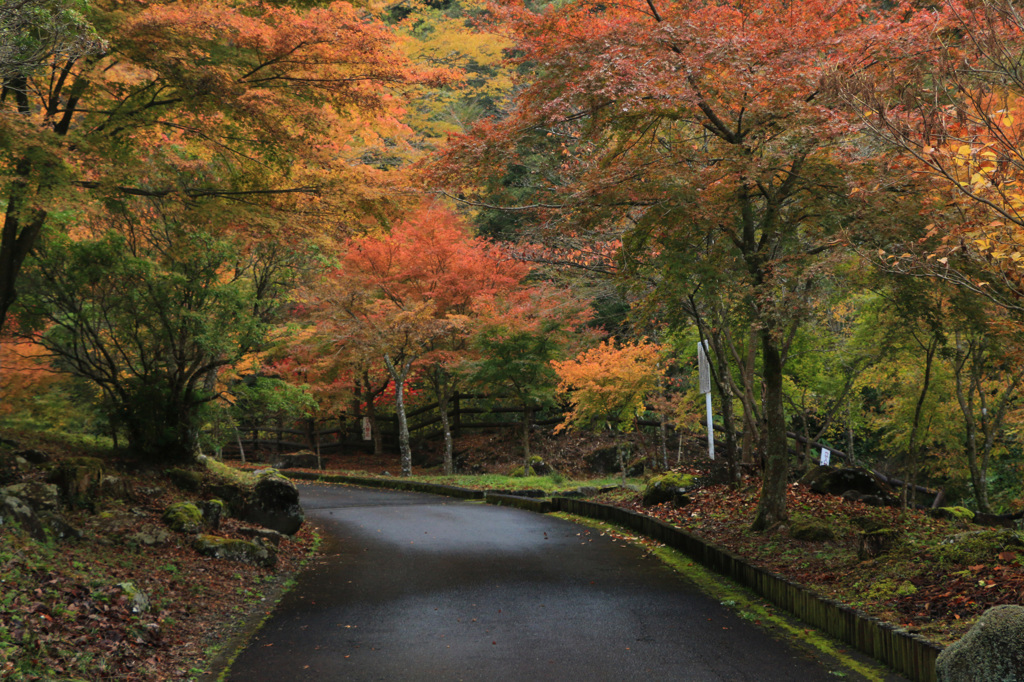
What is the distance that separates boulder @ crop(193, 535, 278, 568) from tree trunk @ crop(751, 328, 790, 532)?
6.03m

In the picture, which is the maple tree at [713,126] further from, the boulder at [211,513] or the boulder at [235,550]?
the boulder at [211,513]

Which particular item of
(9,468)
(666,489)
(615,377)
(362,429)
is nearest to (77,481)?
(9,468)

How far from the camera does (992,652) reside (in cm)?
407

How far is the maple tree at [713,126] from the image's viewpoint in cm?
731

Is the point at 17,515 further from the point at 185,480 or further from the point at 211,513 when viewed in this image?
the point at 185,480

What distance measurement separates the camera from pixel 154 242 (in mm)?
11336

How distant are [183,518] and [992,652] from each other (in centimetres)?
837

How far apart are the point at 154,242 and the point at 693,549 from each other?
8.84m

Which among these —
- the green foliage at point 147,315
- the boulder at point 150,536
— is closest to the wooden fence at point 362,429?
the green foliage at point 147,315

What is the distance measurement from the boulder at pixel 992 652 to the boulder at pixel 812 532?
447 cm

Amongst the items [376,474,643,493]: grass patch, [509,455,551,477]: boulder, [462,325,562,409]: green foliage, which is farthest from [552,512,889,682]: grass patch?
[509,455,551,477]: boulder

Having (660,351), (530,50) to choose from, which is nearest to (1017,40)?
(530,50)

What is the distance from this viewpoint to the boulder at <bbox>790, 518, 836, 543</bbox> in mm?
8633

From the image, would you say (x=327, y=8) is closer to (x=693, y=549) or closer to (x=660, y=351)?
(x=693, y=549)
